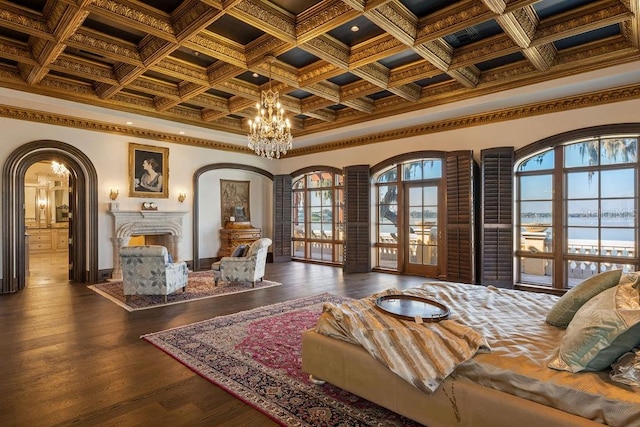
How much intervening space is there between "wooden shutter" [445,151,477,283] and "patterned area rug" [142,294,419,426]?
3.12 metres

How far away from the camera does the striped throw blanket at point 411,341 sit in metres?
2.07

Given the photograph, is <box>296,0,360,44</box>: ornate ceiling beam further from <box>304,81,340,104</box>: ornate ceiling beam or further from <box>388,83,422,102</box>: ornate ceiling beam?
<box>388,83,422,102</box>: ornate ceiling beam

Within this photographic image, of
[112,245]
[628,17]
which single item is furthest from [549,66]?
[112,245]

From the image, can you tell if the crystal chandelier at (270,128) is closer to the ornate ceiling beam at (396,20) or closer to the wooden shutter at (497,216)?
the ornate ceiling beam at (396,20)

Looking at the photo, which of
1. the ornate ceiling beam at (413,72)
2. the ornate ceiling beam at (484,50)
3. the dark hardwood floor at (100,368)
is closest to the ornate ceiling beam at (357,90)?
the ornate ceiling beam at (413,72)

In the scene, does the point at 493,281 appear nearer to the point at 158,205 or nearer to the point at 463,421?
the point at 463,421

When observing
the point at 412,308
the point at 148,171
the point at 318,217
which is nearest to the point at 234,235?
the point at 318,217

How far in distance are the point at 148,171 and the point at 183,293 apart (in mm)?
3341

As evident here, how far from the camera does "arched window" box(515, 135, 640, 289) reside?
5375 mm

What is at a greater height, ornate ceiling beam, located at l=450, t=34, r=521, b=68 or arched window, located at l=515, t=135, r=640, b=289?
ornate ceiling beam, located at l=450, t=34, r=521, b=68

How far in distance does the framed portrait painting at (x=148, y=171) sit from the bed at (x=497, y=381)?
6392 mm

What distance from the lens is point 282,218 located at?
32.8 ft

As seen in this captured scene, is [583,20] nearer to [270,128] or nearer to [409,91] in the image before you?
[409,91]

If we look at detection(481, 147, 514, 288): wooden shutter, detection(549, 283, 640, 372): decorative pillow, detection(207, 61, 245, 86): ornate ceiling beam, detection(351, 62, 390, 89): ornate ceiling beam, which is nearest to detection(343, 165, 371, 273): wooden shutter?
detection(481, 147, 514, 288): wooden shutter
